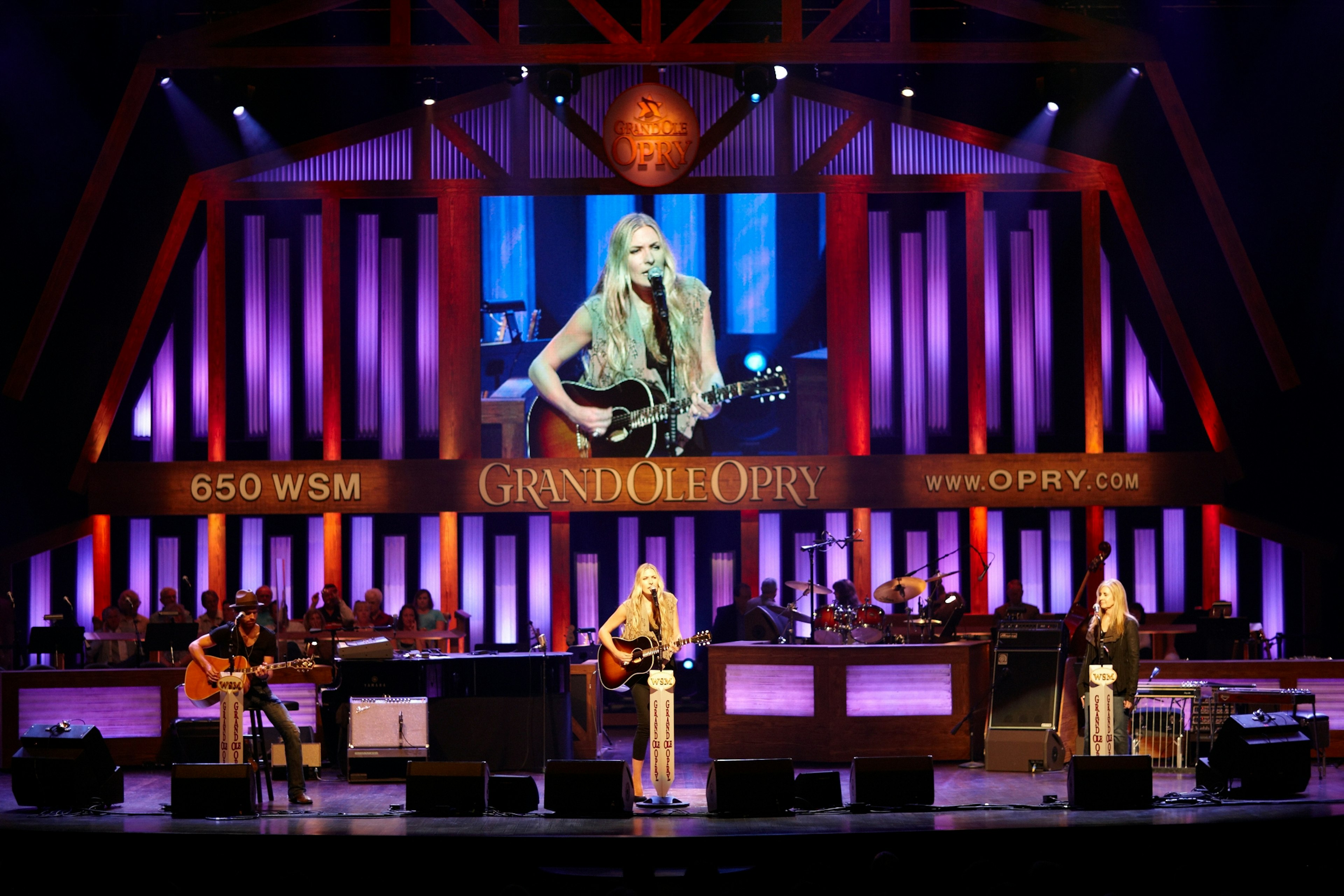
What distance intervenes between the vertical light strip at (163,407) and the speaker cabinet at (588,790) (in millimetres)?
9896

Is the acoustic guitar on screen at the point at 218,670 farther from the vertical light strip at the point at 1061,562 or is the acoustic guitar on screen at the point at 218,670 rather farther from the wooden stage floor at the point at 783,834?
the vertical light strip at the point at 1061,562

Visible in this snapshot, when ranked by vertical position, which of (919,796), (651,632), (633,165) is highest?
(633,165)

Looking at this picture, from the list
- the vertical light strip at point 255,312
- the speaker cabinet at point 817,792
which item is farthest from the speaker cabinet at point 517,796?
the vertical light strip at point 255,312

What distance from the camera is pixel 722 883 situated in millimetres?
7117

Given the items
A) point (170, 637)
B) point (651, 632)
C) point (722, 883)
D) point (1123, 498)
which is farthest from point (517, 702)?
point (1123, 498)

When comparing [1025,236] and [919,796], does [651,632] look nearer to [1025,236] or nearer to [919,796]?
[919,796]

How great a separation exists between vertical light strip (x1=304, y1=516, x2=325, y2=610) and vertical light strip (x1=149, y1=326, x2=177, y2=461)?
195cm

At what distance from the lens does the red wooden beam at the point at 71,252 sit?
14.5m

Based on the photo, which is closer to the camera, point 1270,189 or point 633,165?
point 1270,189

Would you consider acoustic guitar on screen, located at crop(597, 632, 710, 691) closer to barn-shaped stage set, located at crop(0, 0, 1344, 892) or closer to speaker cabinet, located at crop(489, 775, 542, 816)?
speaker cabinet, located at crop(489, 775, 542, 816)

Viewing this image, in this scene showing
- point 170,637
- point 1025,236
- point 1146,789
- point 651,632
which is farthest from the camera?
point 1025,236

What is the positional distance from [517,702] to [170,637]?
3.99 meters

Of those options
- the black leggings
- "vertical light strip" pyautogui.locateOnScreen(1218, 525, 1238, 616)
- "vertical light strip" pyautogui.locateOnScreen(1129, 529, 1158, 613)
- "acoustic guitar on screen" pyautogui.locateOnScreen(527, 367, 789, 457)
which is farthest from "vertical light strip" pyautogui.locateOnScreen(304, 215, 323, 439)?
"vertical light strip" pyautogui.locateOnScreen(1218, 525, 1238, 616)

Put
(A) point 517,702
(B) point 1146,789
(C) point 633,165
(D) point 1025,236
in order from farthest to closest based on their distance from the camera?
(D) point 1025,236 < (C) point 633,165 < (A) point 517,702 < (B) point 1146,789
